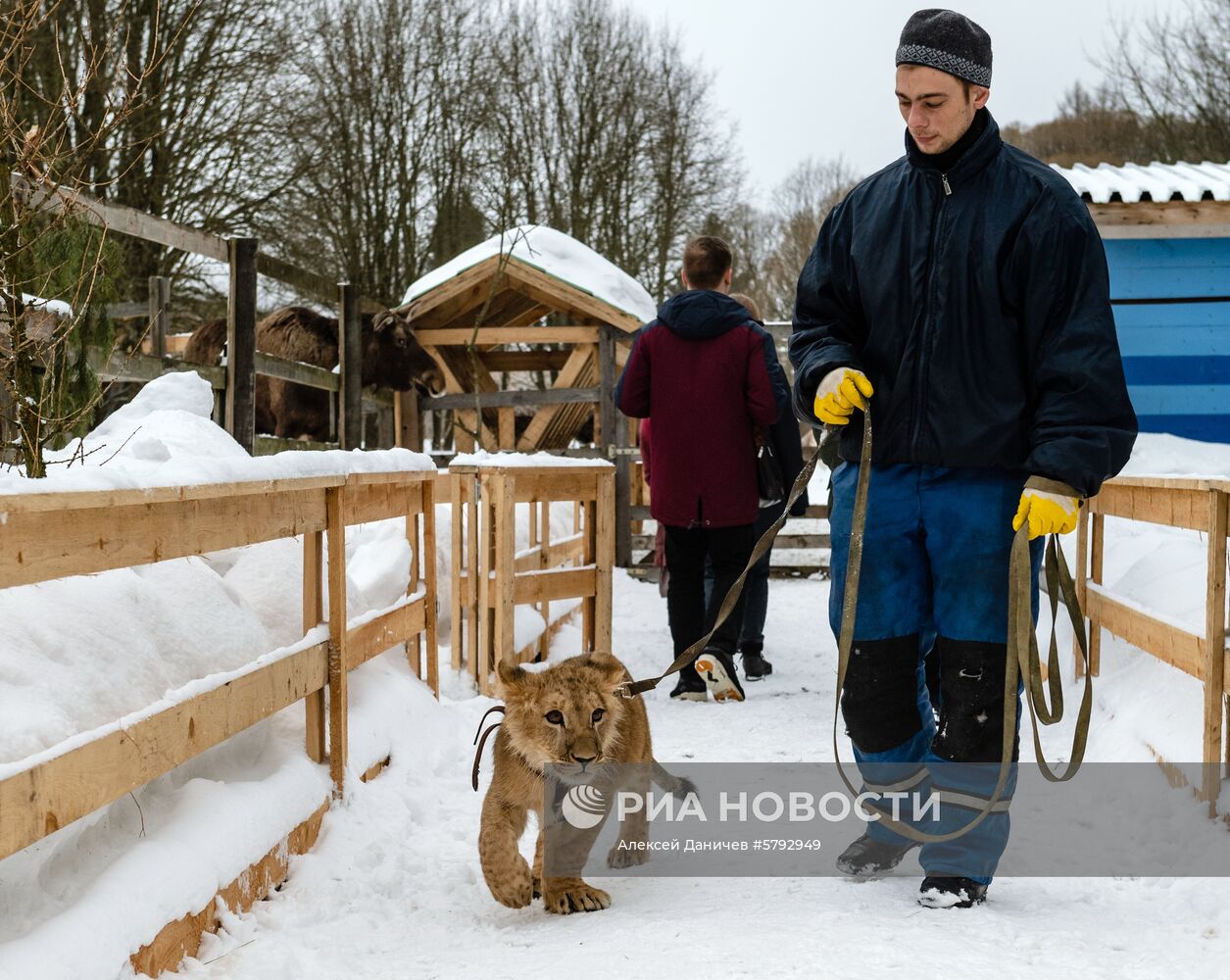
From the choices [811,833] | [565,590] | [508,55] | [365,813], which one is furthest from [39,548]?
[508,55]

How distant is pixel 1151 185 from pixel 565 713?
8.71 meters

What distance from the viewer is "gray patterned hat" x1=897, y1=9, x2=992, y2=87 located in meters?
2.98

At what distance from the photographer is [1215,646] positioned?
3805 millimetres

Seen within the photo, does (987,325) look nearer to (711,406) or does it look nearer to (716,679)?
(711,406)

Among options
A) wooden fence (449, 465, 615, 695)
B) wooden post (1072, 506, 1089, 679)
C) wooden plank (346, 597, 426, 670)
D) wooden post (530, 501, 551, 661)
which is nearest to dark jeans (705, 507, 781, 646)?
wooden fence (449, 465, 615, 695)

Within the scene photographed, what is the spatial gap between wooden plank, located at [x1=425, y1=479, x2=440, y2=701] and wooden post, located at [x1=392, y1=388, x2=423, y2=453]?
7.10 m

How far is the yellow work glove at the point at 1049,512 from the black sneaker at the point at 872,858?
3.39 ft

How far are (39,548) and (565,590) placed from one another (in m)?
4.59

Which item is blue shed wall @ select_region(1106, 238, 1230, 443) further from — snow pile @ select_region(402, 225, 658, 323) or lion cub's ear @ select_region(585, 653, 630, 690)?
lion cub's ear @ select_region(585, 653, 630, 690)

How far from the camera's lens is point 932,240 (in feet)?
10.2

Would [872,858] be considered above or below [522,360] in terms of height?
below

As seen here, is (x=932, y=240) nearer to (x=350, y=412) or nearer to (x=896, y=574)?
(x=896, y=574)

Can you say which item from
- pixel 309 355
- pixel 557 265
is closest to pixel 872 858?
pixel 309 355

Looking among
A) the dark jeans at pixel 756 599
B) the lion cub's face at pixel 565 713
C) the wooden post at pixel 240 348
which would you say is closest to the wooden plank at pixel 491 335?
the wooden post at pixel 240 348
